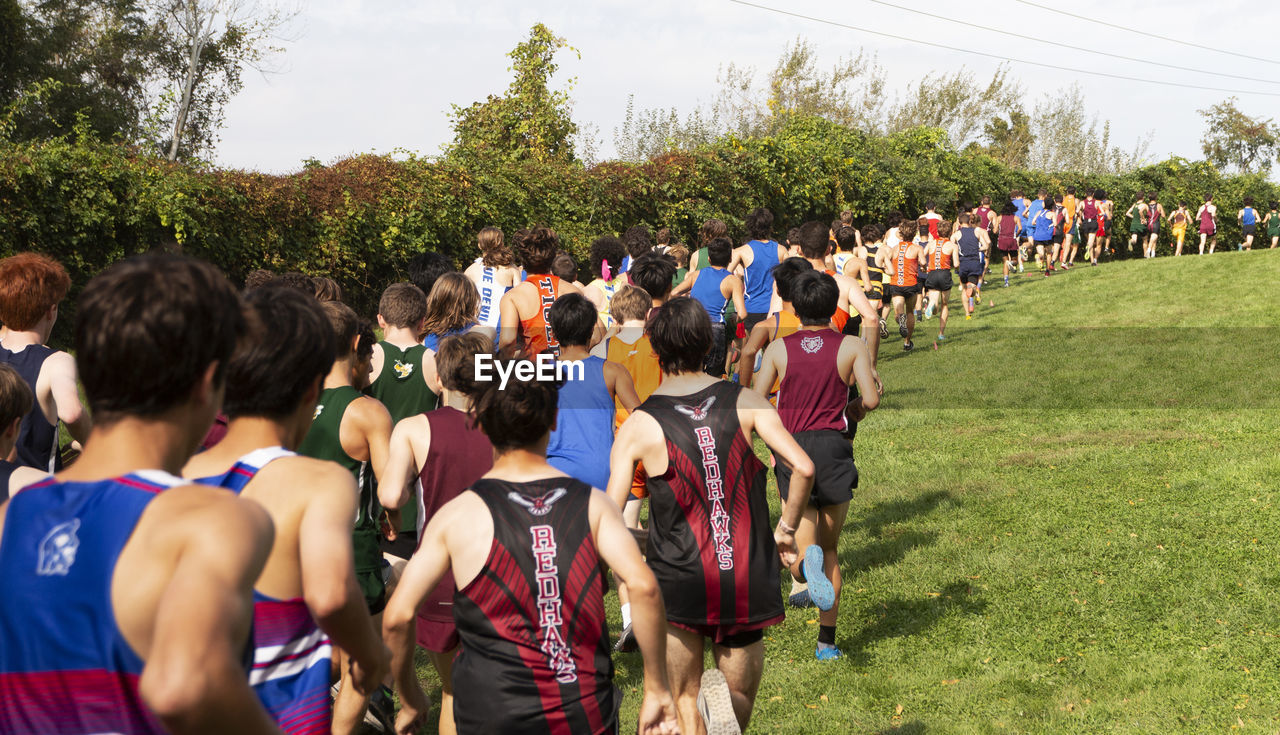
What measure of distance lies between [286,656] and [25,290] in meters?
3.19

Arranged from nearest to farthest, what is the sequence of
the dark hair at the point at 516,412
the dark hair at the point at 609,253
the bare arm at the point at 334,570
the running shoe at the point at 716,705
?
1. the bare arm at the point at 334,570
2. the dark hair at the point at 516,412
3. the running shoe at the point at 716,705
4. the dark hair at the point at 609,253

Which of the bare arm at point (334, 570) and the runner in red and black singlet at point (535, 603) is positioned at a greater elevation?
the bare arm at point (334, 570)

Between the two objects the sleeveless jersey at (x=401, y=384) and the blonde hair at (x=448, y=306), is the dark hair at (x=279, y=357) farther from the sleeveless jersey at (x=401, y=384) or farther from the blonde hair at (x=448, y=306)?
the blonde hair at (x=448, y=306)

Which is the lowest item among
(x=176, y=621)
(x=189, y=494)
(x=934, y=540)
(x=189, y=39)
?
(x=934, y=540)

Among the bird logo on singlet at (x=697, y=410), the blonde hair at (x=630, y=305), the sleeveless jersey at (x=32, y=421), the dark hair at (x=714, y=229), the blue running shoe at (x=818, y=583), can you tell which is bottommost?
the blue running shoe at (x=818, y=583)

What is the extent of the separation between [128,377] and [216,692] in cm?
51

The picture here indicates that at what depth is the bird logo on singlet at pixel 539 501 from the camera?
9.62 feet

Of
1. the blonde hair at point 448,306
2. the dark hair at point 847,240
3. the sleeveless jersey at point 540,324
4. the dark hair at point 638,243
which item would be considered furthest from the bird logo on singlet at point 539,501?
the dark hair at point 847,240

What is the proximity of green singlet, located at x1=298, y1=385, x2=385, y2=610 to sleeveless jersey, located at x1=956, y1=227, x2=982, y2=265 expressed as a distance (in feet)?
56.4

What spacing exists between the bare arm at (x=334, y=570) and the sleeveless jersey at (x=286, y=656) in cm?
6

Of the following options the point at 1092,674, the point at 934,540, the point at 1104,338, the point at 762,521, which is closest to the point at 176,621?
the point at 762,521

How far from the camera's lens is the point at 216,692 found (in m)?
1.49

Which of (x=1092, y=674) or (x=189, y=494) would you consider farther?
(x=1092, y=674)

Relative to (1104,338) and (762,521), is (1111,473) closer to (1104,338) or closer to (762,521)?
(762,521)
